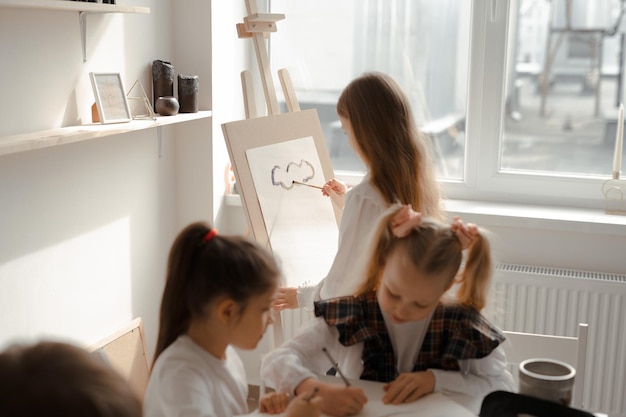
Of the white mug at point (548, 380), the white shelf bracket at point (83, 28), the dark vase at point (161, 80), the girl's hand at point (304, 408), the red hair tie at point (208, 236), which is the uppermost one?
the white shelf bracket at point (83, 28)

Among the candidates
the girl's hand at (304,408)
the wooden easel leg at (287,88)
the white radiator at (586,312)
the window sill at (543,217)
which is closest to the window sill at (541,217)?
the window sill at (543,217)

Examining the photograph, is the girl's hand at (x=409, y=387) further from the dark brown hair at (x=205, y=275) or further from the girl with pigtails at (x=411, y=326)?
the dark brown hair at (x=205, y=275)

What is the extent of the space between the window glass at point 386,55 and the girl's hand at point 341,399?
1.96 m

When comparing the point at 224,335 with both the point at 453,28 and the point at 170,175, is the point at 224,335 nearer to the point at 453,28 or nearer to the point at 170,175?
the point at 170,175

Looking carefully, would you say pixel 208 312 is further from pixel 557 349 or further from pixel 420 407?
pixel 557 349

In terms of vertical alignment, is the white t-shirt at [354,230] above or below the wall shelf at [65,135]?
below

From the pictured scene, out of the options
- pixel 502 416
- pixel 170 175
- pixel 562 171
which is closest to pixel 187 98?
pixel 170 175

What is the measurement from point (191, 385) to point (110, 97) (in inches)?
57.1

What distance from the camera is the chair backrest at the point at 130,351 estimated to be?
9.18 feet

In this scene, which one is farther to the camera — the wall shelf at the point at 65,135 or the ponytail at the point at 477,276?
the wall shelf at the point at 65,135

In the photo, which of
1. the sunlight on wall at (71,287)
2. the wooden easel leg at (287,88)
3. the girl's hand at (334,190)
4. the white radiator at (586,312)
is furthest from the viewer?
the white radiator at (586,312)

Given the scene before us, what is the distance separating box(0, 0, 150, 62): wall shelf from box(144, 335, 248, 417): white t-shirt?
105 centimetres

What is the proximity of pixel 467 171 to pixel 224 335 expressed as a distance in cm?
200

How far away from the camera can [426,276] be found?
162 centimetres
